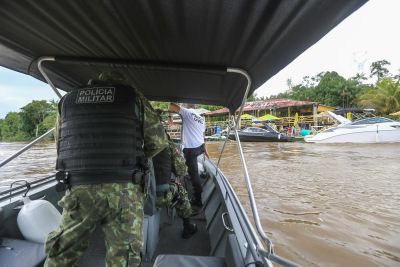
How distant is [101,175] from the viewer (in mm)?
1419

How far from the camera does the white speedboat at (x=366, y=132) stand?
18797mm

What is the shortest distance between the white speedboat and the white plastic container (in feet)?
67.8

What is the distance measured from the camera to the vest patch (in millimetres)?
1476

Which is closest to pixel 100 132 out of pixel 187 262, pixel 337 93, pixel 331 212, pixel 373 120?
pixel 187 262

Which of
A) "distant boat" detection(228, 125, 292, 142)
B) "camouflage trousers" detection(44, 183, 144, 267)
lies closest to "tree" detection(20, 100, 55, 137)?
"distant boat" detection(228, 125, 292, 142)

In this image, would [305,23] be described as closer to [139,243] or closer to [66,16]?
[66,16]

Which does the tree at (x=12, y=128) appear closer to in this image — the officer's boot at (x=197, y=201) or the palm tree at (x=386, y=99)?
the officer's boot at (x=197, y=201)

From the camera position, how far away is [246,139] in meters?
24.2

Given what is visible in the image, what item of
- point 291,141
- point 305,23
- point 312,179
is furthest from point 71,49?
point 291,141

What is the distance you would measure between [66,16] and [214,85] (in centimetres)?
139

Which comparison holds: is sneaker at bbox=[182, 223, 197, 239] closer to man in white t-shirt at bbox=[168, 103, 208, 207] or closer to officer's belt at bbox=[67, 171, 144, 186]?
man in white t-shirt at bbox=[168, 103, 208, 207]

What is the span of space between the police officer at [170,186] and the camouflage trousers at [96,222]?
37.8 inches

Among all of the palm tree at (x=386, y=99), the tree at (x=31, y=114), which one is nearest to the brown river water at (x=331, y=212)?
the palm tree at (x=386, y=99)

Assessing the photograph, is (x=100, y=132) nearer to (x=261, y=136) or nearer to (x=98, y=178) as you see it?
(x=98, y=178)
